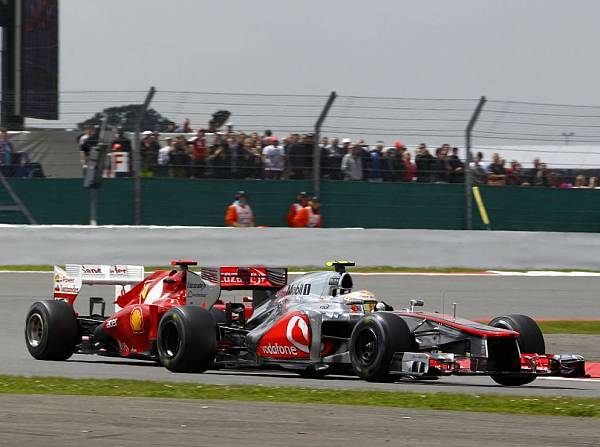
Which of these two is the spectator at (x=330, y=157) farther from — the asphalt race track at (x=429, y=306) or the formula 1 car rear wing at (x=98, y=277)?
the formula 1 car rear wing at (x=98, y=277)

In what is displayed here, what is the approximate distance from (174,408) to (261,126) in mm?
11505

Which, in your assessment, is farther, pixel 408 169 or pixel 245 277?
pixel 408 169

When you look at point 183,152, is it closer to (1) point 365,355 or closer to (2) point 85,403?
(1) point 365,355

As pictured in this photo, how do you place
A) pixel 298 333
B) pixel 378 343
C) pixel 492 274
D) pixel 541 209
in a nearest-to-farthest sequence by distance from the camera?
pixel 378 343 < pixel 298 333 < pixel 492 274 < pixel 541 209

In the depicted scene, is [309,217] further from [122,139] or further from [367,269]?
[122,139]

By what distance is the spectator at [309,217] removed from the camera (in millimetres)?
19094

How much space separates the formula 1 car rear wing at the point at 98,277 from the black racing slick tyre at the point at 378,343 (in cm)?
304

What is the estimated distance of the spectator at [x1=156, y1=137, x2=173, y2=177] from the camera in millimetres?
19016

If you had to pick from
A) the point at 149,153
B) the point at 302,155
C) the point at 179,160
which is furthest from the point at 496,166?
the point at 149,153

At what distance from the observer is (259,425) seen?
709 centimetres

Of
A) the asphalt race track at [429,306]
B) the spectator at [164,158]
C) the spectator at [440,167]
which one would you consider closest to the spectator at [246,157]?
the spectator at [164,158]

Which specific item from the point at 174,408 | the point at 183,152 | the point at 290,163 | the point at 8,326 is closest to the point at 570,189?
the point at 290,163

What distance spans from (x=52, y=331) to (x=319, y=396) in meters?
3.89

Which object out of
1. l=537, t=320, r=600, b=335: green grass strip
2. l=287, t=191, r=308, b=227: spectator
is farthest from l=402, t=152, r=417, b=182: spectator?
l=537, t=320, r=600, b=335: green grass strip
